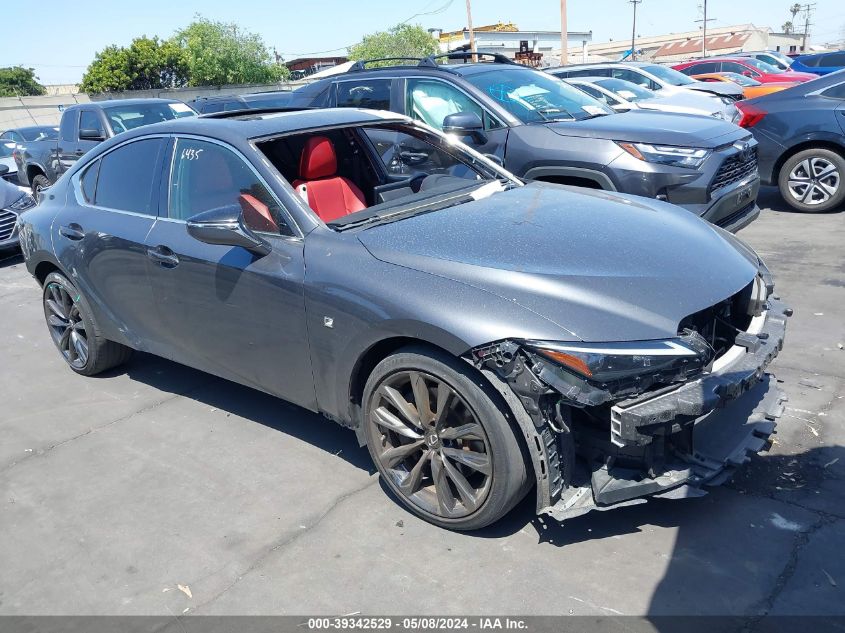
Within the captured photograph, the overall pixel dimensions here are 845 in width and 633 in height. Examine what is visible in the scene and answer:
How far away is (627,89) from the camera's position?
39.4 ft

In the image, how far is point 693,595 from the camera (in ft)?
8.95

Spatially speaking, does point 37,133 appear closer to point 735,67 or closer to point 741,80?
point 741,80

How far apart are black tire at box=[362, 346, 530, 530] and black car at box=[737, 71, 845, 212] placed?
7.04m

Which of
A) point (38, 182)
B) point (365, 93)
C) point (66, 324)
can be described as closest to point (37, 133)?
point (38, 182)

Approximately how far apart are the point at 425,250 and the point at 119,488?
205cm

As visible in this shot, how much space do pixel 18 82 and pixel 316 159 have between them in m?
88.3

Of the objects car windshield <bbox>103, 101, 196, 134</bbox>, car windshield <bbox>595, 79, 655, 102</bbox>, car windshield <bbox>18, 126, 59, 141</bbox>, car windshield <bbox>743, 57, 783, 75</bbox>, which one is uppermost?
car windshield <bbox>103, 101, 196, 134</bbox>

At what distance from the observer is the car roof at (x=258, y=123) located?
391cm

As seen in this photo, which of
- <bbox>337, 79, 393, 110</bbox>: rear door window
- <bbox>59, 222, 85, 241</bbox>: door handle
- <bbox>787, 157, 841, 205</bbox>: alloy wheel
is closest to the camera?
<bbox>59, 222, 85, 241</bbox>: door handle

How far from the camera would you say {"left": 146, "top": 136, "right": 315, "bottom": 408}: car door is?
3.55m

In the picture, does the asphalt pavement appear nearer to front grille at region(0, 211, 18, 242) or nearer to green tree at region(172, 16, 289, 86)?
front grille at region(0, 211, 18, 242)

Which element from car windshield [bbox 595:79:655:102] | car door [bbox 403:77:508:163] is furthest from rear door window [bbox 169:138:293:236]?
car windshield [bbox 595:79:655:102]

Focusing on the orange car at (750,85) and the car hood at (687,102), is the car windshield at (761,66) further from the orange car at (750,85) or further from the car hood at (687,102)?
the car hood at (687,102)

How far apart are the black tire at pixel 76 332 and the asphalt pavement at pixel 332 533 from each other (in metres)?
0.56
